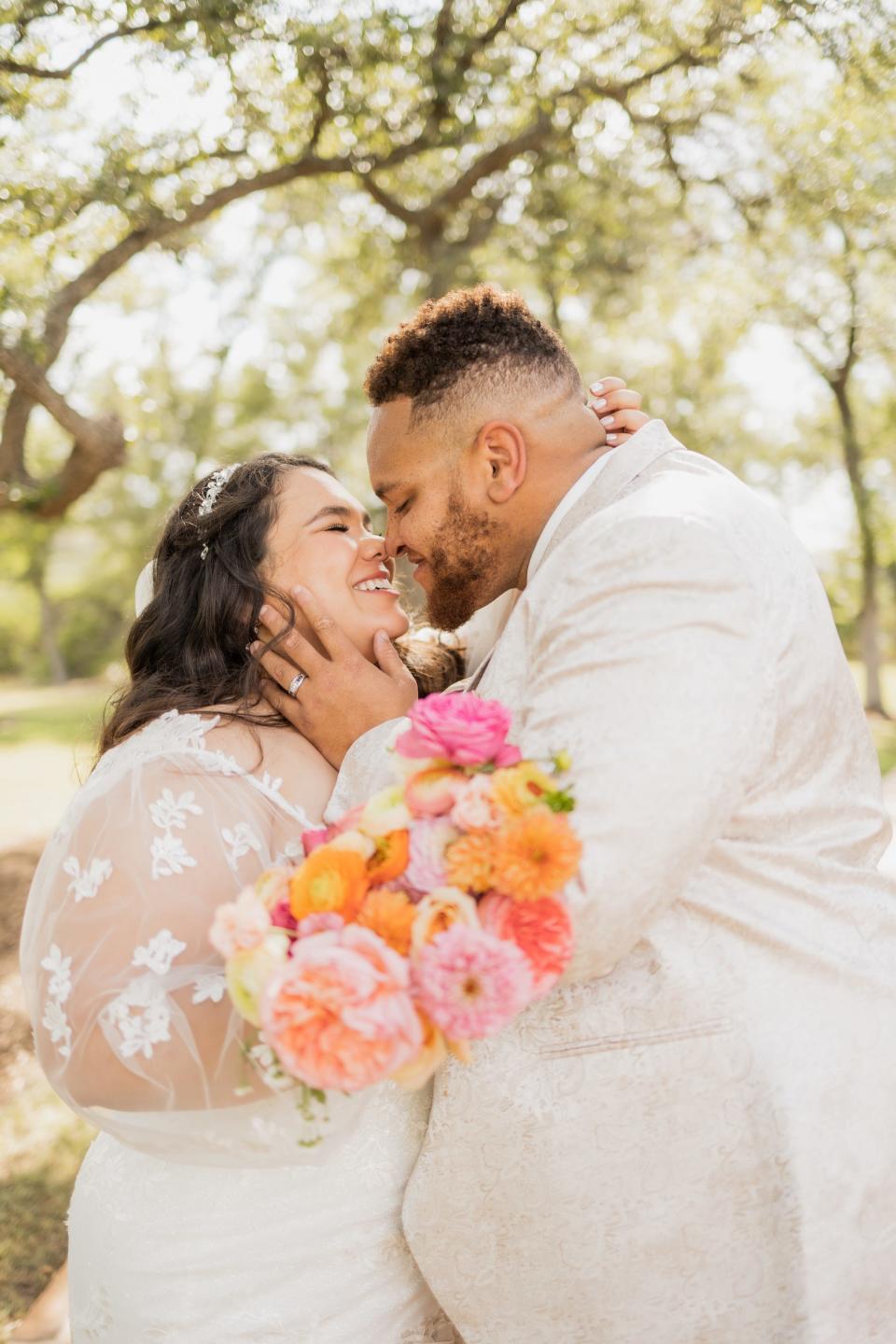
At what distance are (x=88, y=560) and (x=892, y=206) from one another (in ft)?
125

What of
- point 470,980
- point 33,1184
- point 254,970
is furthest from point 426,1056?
point 33,1184

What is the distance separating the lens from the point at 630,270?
34.5 ft

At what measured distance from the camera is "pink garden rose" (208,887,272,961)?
1546 mm

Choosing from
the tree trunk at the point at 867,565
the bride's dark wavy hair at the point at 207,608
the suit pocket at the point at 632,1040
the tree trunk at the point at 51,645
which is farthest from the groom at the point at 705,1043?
the tree trunk at the point at 51,645

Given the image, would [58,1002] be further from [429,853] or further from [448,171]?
[448,171]

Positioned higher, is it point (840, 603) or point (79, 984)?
point (79, 984)

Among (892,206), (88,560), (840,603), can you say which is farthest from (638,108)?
(88,560)

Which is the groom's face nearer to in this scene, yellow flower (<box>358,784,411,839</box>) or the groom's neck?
the groom's neck

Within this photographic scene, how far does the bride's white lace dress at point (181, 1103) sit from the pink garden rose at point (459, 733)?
0.84 meters

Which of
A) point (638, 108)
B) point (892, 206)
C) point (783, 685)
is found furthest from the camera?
point (892, 206)

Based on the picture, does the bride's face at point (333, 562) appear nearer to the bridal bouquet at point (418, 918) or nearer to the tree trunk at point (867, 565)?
the bridal bouquet at point (418, 918)

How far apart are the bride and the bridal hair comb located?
54 cm

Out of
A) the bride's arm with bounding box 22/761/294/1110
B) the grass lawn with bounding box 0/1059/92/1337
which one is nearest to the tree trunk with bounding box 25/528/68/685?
the grass lawn with bounding box 0/1059/92/1337

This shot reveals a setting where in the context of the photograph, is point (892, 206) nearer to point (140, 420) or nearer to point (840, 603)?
point (140, 420)
